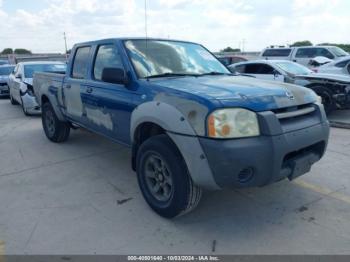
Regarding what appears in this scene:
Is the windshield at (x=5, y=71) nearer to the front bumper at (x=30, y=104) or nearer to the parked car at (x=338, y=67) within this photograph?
the front bumper at (x=30, y=104)

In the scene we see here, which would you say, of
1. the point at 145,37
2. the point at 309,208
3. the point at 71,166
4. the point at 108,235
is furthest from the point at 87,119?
the point at 309,208

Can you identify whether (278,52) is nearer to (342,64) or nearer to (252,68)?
(342,64)

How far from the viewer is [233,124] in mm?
2838

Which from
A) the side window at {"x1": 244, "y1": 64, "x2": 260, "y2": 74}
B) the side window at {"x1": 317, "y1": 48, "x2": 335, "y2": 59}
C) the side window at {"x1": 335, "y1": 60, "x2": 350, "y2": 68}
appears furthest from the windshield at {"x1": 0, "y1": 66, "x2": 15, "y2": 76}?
the side window at {"x1": 317, "y1": 48, "x2": 335, "y2": 59}

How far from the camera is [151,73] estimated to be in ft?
12.6

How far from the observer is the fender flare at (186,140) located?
2.86 m

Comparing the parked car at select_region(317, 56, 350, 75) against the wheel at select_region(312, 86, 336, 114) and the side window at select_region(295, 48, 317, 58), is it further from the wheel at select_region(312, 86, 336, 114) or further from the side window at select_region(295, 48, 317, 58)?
the side window at select_region(295, 48, 317, 58)

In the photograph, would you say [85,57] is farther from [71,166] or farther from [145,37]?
[71,166]

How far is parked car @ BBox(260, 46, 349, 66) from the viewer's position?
15.9 m

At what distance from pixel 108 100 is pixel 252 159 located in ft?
6.85

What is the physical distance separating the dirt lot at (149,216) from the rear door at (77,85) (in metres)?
0.82

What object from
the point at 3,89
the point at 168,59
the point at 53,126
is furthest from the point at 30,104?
the point at 168,59

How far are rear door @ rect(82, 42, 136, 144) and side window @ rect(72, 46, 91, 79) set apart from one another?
29cm

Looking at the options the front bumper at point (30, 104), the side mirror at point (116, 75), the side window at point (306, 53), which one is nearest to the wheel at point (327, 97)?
the side mirror at point (116, 75)
